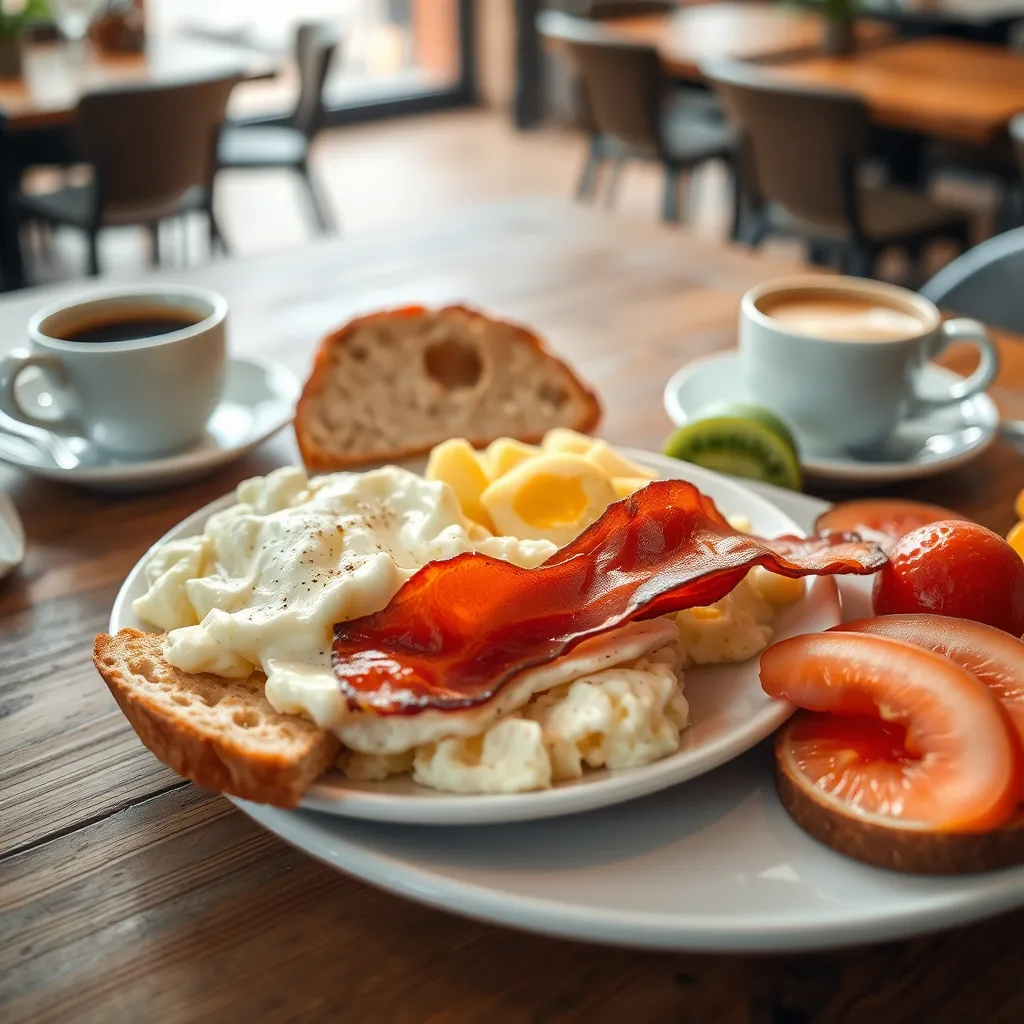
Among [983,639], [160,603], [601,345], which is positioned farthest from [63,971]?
[601,345]

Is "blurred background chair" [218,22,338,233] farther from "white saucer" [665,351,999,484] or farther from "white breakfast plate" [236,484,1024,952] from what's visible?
"white breakfast plate" [236,484,1024,952]

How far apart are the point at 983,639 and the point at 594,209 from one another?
1.58 m

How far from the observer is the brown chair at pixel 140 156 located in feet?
10.7

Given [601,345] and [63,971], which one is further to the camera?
[601,345]

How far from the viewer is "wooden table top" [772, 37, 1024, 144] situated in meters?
3.22

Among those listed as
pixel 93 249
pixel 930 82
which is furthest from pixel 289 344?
pixel 930 82

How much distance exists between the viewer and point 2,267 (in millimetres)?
3775

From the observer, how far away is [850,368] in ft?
4.09

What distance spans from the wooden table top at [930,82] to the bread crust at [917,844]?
9.71 feet

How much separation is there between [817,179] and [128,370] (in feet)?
8.61

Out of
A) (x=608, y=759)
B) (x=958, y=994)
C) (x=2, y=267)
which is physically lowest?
(x=2, y=267)

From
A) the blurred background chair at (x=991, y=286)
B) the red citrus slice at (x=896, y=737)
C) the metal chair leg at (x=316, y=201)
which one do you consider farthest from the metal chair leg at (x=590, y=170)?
the red citrus slice at (x=896, y=737)

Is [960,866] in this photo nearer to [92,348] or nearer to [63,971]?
[63,971]

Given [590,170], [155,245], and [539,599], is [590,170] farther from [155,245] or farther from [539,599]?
[539,599]
